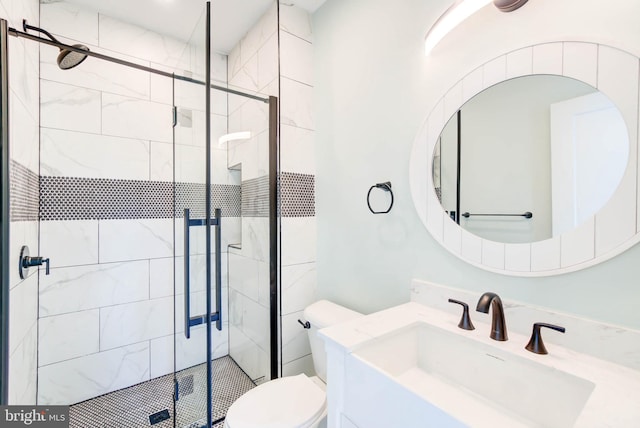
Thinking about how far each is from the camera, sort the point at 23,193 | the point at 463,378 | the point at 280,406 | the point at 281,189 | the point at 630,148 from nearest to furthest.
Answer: the point at 630,148
the point at 463,378
the point at 280,406
the point at 23,193
the point at 281,189

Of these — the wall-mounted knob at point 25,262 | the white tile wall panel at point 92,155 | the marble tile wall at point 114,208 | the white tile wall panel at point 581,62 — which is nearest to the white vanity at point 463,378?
the white tile wall panel at point 581,62

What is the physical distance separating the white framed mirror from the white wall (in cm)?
4

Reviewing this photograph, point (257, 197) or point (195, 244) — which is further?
point (257, 197)

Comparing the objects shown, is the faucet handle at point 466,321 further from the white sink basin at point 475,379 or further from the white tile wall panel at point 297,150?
the white tile wall panel at point 297,150

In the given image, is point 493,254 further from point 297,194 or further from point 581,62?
point 297,194

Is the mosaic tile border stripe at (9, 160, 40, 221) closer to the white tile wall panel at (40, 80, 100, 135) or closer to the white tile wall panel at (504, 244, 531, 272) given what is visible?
the white tile wall panel at (40, 80, 100, 135)

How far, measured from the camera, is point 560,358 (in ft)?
2.76

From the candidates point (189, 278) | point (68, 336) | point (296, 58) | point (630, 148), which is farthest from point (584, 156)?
point (68, 336)

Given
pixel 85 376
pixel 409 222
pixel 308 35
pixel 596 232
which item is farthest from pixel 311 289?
pixel 308 35

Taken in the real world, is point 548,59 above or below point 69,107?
below

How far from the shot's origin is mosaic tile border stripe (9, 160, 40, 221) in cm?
118

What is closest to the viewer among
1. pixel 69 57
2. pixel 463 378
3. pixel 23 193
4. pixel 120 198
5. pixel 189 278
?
pixel 463 378

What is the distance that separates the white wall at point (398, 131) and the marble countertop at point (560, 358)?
137 millimetres

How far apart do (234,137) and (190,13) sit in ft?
3.70
